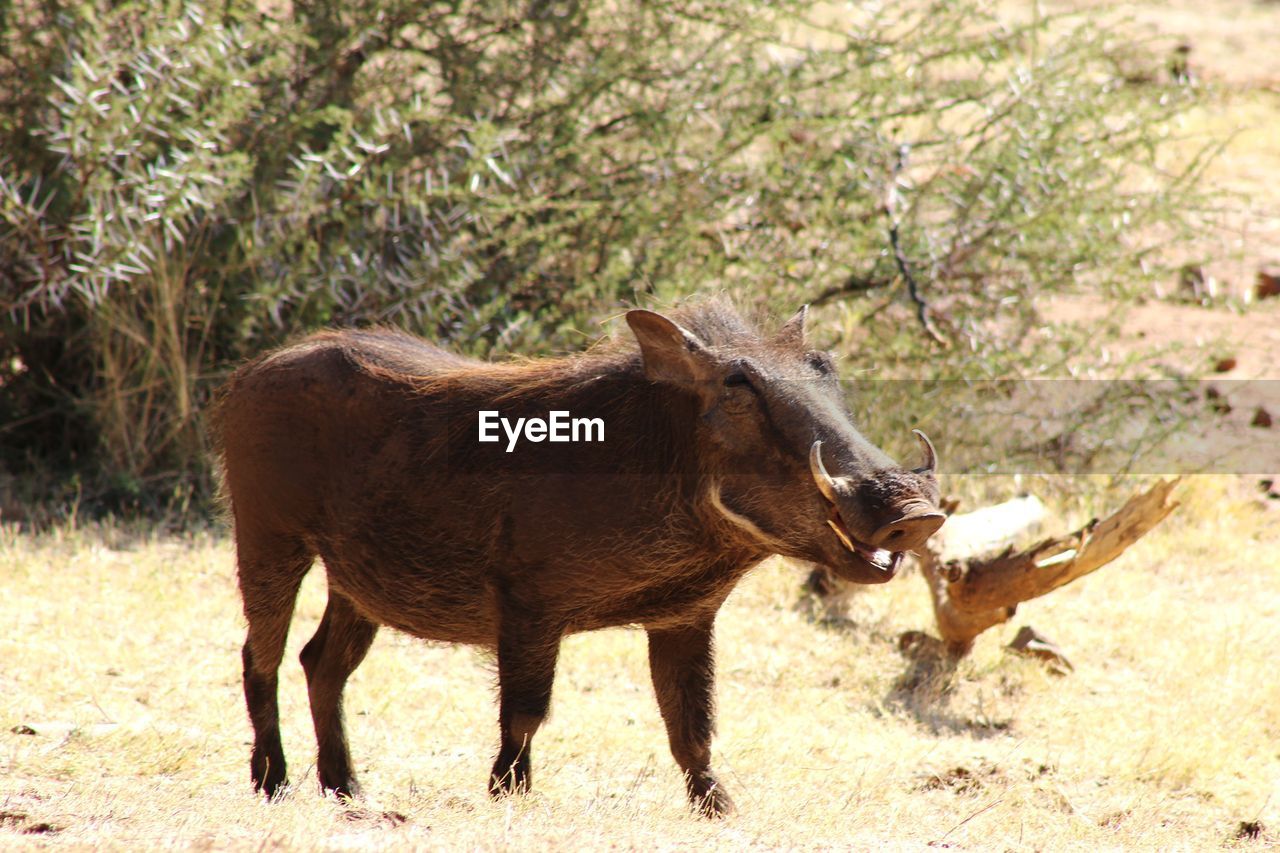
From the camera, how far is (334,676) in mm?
4777

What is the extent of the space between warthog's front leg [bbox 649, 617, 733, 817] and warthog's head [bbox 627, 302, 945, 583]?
593 millimetres

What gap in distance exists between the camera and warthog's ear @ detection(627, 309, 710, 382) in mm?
3998

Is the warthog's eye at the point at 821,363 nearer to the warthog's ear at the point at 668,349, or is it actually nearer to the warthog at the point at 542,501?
the warthog at the point at 542,501

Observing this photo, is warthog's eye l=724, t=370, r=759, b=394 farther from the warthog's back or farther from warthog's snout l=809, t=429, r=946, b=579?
the warthog's back

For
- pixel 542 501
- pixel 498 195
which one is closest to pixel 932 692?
pixel 542 501

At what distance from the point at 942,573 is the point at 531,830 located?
9.33ft

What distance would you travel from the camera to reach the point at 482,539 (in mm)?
4176

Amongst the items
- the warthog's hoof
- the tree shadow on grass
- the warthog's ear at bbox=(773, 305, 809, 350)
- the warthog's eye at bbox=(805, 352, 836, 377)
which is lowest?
the tree shadow on grass

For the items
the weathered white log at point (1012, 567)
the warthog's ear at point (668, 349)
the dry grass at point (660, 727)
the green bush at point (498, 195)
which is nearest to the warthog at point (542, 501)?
the warthog's ear at point (668, 349)

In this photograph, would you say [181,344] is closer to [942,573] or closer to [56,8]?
[56,8]

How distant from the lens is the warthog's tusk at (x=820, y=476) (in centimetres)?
355

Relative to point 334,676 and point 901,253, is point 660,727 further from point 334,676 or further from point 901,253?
point 901,253

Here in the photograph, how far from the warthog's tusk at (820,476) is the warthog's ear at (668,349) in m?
0.51

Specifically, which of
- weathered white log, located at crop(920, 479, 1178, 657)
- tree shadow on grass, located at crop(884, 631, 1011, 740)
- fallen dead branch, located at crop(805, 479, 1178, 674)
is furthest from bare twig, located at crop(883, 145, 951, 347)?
tree shadow on grass, located at crop(884, 631, 1011, 740)
